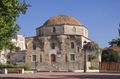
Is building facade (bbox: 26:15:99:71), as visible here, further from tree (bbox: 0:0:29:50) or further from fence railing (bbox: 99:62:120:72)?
tree (bbox: 0:0:29:50)

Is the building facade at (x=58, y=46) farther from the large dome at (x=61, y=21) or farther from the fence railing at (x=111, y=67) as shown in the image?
the fence railing at (x=111, y=67)

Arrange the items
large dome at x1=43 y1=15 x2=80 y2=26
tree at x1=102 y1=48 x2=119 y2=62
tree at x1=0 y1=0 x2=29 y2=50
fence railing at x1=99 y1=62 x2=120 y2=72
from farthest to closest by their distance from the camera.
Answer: tree at x1=102 y1=48 x2=119 y2=62, large dome at x1=43 y1=15 x2=80 y2=26, fence railing at x1=99 y1=62 x2=120 y2=72, tree at x1=0 y1=0 x2=29 y2=50

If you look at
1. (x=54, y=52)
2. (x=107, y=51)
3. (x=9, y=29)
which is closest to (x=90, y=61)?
(x=54, y=52)

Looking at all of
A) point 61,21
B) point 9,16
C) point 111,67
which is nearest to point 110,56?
point 61,21

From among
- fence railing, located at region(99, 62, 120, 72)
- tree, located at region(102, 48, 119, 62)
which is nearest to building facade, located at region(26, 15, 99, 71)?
fence railing, located at region(99, 62, 120, 72)

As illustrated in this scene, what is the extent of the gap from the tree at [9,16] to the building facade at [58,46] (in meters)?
43.9

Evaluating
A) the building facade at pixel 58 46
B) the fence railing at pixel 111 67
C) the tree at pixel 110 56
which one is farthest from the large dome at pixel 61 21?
the fence railing at pixel 111 67

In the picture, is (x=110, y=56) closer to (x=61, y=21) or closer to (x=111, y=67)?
(x=61, y=21)

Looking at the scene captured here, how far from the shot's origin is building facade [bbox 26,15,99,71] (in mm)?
77125

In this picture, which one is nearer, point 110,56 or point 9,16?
point 9,16

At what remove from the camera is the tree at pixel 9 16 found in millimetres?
29594

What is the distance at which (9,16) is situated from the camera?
31047mm

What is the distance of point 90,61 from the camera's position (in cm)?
7662

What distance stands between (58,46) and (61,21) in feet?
19.3
